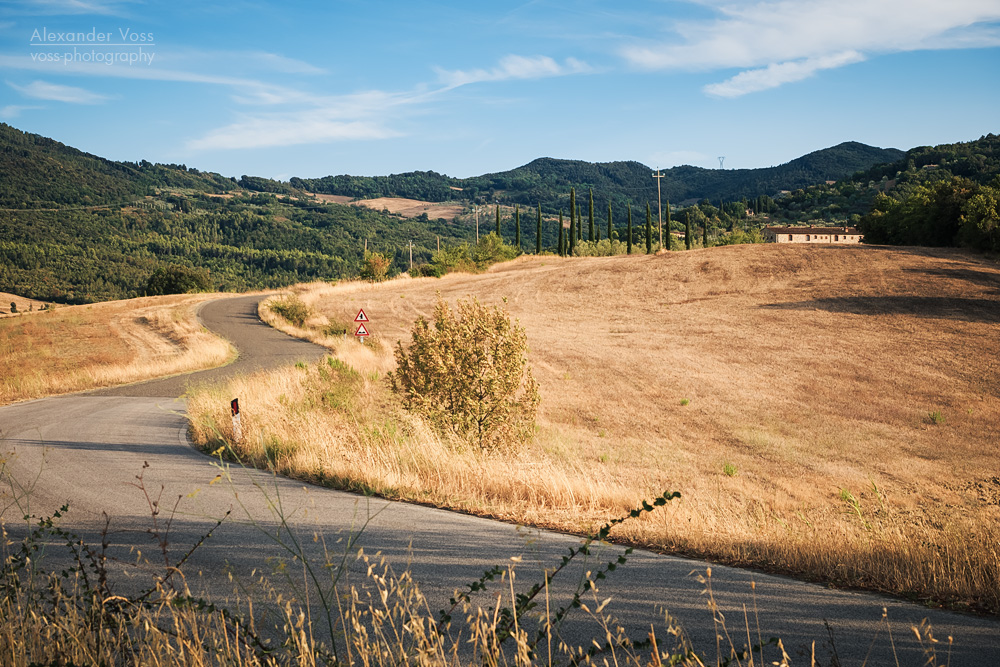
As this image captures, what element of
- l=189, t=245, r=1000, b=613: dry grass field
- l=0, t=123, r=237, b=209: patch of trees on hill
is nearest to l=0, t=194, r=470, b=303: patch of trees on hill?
l=0, t=123, r=237, b=209: patch of trees on hill

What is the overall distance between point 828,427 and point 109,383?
25140 mm

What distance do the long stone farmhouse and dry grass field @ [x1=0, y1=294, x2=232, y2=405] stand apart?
10512 centimetres

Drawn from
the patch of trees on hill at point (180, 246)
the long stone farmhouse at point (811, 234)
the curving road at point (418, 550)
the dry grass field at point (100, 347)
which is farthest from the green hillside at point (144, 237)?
the curving road at point (418, 550)

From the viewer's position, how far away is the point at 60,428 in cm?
1446

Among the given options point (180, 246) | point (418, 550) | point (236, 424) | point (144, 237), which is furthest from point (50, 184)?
point (418, 550)

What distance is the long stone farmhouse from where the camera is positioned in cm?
11681

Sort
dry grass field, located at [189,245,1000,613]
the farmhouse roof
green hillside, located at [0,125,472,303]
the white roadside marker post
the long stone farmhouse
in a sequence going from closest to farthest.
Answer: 1. dry grass field, located at [189,245,1000,613]
2. the white roadside marker post
3. green hillside, located at [0,125,472,303]
4. the long stone farmhouse
5. the farmhouse roof

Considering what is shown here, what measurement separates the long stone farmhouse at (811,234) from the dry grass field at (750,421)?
77.7m

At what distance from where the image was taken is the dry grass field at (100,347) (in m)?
23.6

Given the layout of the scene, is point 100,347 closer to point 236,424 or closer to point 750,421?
point 236,424

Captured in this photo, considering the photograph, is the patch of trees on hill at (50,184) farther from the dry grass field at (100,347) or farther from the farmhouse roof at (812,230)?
the farmhouse roof at (812,230)

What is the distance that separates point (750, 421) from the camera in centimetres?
1914

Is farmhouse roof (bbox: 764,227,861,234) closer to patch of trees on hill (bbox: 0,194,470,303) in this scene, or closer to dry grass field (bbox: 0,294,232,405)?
patch of trees on hill (bbox: 0,194,470,303)

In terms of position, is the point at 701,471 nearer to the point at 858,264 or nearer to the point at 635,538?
the point at 635,538
